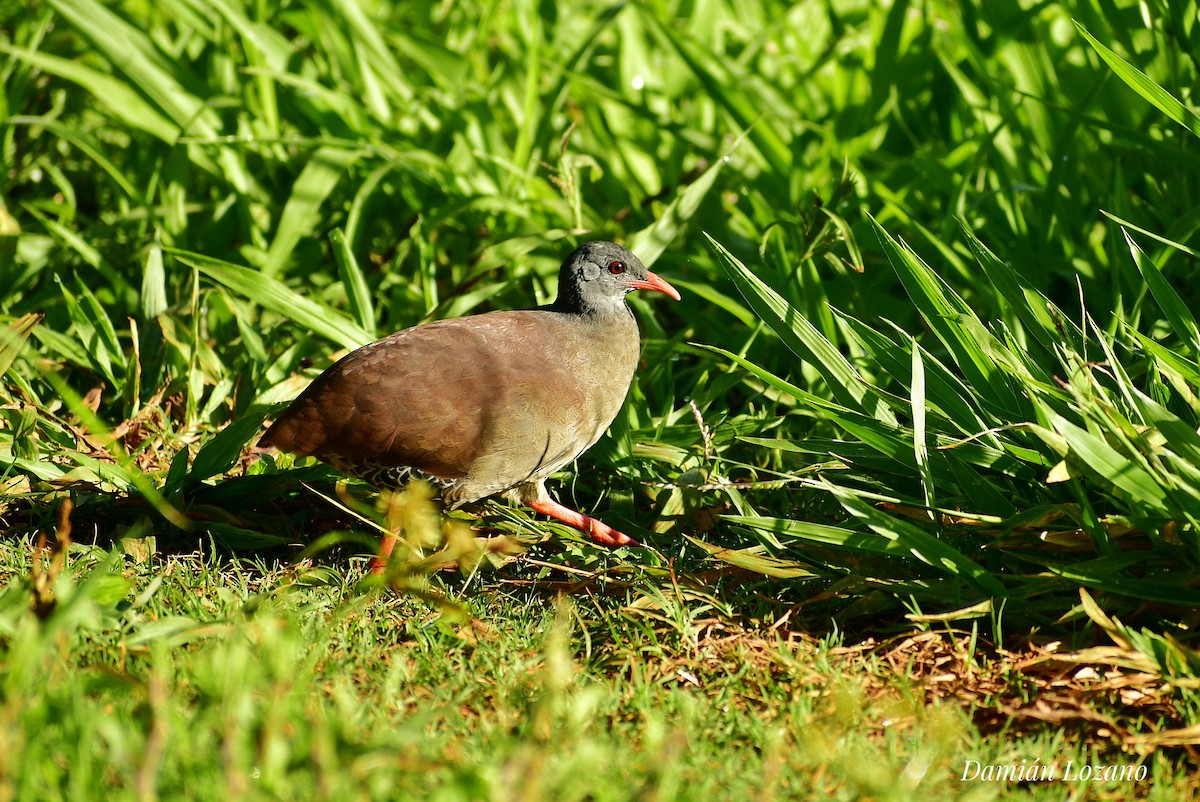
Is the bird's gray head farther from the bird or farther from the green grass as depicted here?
the green grass

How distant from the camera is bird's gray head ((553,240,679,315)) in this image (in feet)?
12.8

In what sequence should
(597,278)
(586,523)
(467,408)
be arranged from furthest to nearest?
(597,278), (586,523), (467,408)

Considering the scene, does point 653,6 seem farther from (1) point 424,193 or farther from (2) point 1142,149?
(2) point 1142,149

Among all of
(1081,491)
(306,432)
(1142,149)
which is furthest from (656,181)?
(1081,491)

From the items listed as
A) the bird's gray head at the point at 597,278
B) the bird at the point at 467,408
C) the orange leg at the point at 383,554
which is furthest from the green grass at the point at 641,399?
A: the bird's gray head at the point at 597,278

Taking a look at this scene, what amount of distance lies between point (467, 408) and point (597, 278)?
79cm

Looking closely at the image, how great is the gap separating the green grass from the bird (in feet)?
0.77

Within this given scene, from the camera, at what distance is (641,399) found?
4.17 m

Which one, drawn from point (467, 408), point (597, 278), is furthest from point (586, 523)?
point (597, 278)

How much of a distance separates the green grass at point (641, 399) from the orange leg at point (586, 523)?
132 millimetres

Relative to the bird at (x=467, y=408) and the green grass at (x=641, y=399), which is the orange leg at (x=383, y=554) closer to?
the bird at (x=467, y=408)

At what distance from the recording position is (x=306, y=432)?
11.3 ft

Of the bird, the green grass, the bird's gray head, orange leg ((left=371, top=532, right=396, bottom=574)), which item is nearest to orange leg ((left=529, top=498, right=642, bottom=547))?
the bird

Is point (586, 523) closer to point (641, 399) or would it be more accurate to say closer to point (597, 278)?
point (641, 399)
